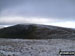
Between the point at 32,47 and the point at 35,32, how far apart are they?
1345mm

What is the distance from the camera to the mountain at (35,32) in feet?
19.8

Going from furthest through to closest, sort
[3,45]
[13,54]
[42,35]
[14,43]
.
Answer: [42,35], [14,43], [3,45], [13,54]

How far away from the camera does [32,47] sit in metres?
5.21

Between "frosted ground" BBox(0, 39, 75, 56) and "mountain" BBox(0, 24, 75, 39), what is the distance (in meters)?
0.30

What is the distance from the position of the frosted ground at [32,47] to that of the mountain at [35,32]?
30 cm

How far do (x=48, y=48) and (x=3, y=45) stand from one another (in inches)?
61.8

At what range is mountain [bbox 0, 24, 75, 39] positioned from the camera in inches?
238

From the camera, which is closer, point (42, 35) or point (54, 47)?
point (54, 47)

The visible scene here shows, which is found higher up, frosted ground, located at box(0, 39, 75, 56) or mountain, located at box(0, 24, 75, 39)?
mountain, located at box(0, 24, 75, 39)

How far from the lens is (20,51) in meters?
4.81

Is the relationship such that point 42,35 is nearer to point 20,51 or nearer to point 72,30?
point 72,30

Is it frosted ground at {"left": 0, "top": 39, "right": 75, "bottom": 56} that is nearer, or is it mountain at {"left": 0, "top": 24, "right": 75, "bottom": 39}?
frosted ground at {"left": 0, "top": 39, "right": 75, "bottom": 56}

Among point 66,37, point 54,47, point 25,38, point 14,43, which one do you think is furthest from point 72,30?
point 14,43

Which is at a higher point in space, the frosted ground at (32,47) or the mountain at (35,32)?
the mountain at (35,32)
